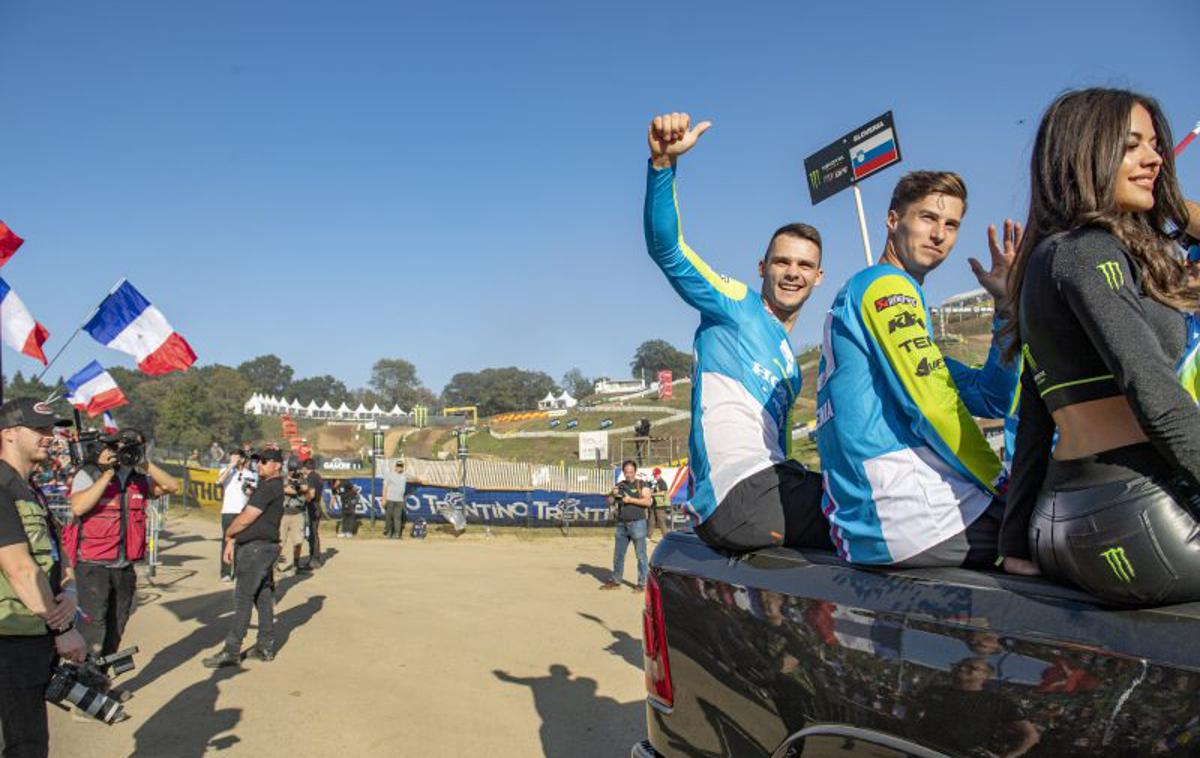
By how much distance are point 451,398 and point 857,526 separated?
14468cm

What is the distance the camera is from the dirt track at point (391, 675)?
5.31 metres

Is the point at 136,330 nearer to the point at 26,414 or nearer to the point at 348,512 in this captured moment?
the point at 26,414

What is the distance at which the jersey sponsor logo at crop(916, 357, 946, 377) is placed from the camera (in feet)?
6.99

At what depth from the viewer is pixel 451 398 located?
144 m

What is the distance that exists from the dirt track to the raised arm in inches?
134

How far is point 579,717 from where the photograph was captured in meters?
5.74

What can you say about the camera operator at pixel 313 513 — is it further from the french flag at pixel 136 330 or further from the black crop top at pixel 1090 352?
the black crop top at pixel 1090 352

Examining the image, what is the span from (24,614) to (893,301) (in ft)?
11.8

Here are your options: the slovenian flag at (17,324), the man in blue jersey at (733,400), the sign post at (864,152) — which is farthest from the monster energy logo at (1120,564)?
the slovenian flag at (17,324)

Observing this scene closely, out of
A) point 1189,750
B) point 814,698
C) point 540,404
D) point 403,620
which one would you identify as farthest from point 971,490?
point 540,404

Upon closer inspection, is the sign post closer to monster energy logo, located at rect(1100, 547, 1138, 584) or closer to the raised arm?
the raised arm

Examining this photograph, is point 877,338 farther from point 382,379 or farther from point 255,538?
point 382,379

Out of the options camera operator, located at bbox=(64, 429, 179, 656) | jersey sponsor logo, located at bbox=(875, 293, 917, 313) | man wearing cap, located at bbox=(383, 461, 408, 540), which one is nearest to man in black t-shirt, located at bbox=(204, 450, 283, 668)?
camera operator, located at bbox=(64, 429, 179, 656)

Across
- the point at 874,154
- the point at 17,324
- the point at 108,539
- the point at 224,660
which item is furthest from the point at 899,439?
the point at 17,324
